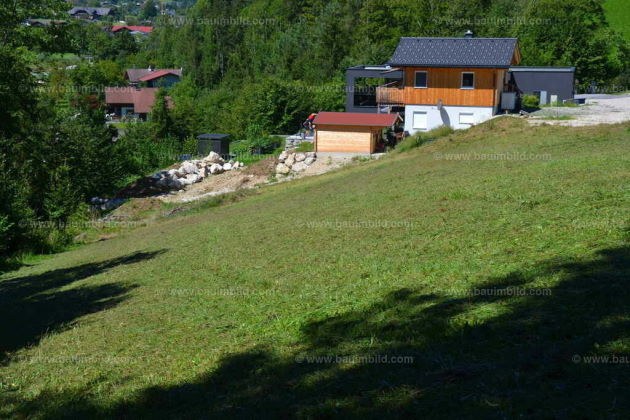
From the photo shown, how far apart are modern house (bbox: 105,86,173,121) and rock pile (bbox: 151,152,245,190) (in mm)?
66775

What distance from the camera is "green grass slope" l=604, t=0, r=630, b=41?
291 feet

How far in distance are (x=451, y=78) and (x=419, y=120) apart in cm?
350

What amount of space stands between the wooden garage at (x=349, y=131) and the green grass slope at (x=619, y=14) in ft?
185

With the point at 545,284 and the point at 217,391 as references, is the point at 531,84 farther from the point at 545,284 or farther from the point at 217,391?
the point at 217,391

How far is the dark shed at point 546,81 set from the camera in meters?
50.7

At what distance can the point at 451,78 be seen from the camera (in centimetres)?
4444

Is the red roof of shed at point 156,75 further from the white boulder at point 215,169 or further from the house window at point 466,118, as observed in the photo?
the house window at point 466,118

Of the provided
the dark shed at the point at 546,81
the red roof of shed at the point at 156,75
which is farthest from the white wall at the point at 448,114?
the red roof of shed at the point at 156,75

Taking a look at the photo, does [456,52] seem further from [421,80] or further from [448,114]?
[448,114]

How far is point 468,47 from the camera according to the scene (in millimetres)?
44625

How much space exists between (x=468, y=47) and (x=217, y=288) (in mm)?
34714

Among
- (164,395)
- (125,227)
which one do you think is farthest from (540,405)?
(125,227)

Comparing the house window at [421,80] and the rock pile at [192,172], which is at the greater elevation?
the house window at [421,80]

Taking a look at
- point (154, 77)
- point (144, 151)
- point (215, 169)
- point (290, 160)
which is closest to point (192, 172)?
point (215, 169)
